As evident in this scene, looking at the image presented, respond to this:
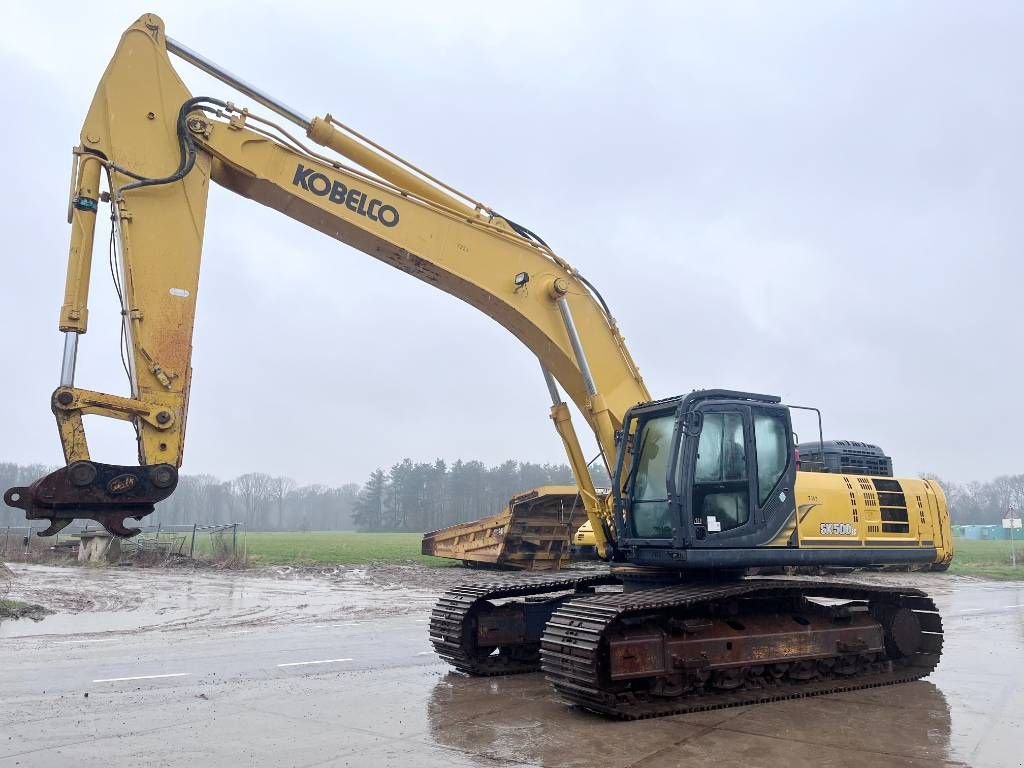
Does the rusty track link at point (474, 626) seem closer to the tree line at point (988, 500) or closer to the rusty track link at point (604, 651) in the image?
the rusty track link at point (604, 651)

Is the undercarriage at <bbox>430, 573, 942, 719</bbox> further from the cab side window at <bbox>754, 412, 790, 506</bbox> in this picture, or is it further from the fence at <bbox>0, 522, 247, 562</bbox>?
the fence at <bbox>0, 522, 247, 562</bbox>

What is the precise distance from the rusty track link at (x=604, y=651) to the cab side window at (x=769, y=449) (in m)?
0.97

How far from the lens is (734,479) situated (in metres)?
8.22

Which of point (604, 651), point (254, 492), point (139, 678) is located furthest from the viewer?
point (254, 492)

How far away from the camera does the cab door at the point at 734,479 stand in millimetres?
8000

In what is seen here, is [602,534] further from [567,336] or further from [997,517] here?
[997,517]

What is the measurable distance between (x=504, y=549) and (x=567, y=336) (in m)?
12.8

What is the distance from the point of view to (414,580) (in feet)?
70.5

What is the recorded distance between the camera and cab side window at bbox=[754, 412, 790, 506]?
8344 mm

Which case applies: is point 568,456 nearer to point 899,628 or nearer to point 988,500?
point 899,628

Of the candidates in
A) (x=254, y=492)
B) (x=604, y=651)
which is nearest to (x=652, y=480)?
(x=604, y=651)

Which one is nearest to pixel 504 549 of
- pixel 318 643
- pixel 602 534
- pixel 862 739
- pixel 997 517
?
pixel 318 643

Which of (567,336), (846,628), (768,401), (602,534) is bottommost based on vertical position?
(846,628)

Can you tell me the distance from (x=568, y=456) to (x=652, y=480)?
1.28 metres
